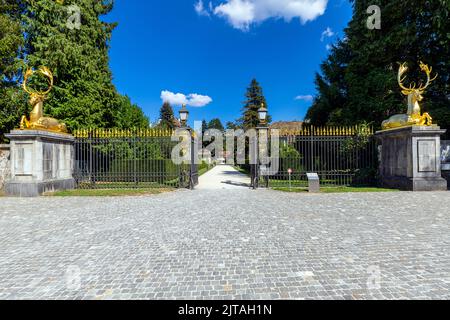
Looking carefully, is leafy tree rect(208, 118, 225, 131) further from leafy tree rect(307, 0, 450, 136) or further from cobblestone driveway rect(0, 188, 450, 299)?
cobblestone driveway rect(0, 188, 450, 299)

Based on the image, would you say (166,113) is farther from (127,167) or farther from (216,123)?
(127,167)

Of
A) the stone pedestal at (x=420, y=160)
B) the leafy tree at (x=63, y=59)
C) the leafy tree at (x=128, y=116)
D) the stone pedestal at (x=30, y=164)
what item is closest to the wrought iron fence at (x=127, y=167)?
the stone pedestal at (x=30, y=164)

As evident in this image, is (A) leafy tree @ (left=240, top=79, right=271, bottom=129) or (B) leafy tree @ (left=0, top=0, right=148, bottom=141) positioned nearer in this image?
(B) leafy tree @ (left=0, top=0, right=148, bottom=141)

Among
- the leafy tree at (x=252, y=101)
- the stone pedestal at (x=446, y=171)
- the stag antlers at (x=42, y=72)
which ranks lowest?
the stone pedestal at (x=446, y=171)

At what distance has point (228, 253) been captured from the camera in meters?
4.18

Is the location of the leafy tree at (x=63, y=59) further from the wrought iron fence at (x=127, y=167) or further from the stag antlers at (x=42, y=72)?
the stag antlers at (x=42, y=72)

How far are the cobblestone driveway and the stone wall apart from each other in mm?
5909

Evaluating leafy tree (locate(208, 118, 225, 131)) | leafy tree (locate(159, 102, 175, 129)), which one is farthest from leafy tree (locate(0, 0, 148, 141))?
leafy tree (locate(208, 118, 225, 131))

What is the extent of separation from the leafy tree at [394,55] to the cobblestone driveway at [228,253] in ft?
34.7

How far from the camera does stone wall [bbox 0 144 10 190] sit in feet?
39.2

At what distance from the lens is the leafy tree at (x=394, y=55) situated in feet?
47.2

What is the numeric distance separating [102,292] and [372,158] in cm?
1474

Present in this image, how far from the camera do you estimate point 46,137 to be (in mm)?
11484

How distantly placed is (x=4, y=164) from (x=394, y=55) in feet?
74.7
